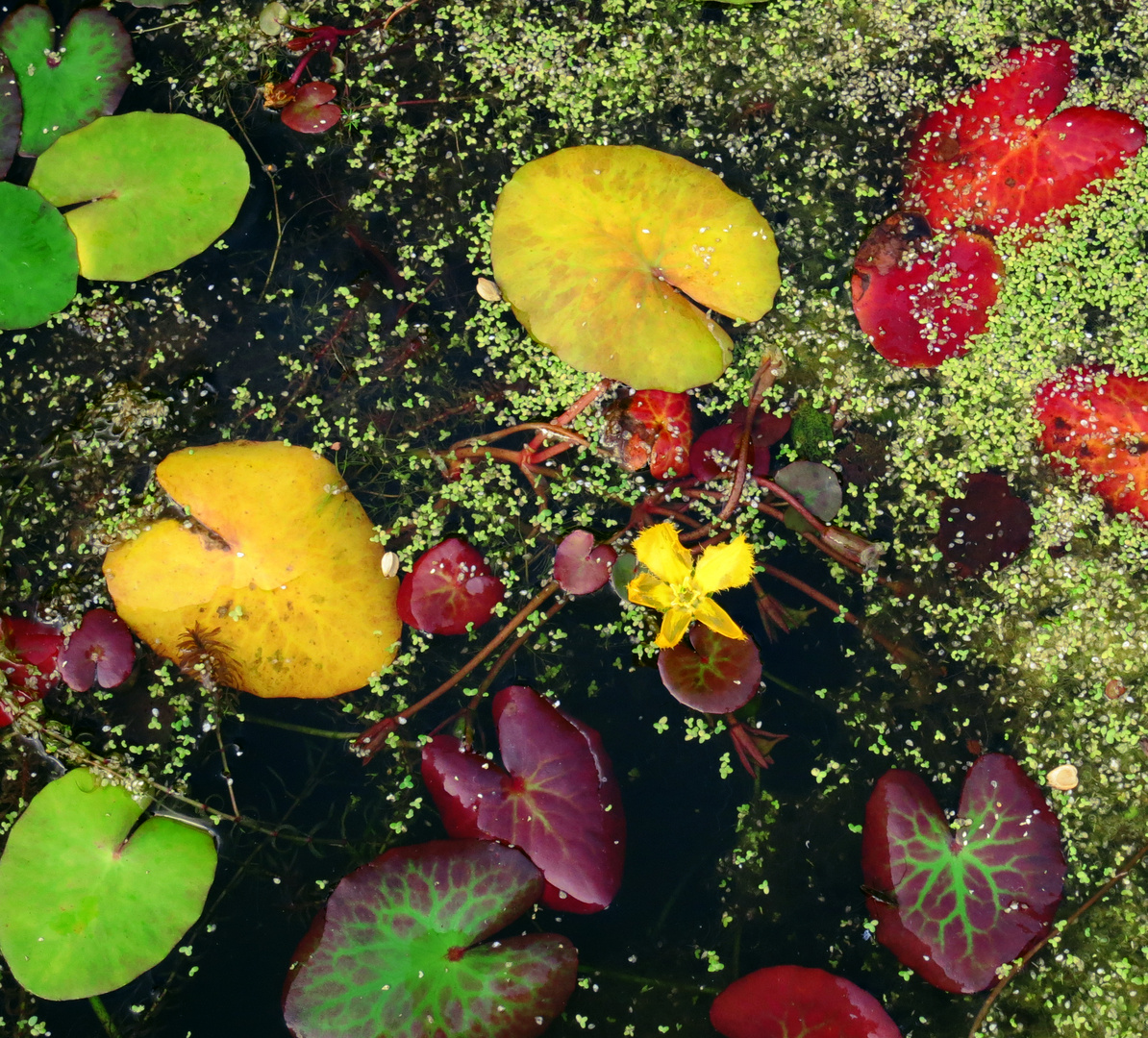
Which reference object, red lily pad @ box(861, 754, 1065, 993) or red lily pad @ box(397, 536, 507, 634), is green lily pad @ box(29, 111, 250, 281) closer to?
red lily pad @ box(397, 536, 507, 634)

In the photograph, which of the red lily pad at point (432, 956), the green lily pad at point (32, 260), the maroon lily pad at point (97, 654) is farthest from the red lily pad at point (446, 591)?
the green lily pad at point (32, 260)

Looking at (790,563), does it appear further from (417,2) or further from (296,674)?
(417,2)

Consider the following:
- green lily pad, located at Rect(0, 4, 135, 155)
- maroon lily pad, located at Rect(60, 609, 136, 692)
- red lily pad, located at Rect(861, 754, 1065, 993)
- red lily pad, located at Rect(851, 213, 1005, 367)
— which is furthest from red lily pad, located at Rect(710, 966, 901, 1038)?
green lily pad, located at Rect(0, 4, 135, 155)

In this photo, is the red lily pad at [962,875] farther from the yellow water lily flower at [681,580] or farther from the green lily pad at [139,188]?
the green lily pad at [139,188]

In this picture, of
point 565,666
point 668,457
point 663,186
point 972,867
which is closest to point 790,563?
point 668,457

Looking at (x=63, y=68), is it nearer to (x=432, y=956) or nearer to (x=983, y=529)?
(x=432, y=956)

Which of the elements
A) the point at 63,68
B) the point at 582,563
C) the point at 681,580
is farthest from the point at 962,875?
the point at 63,68
